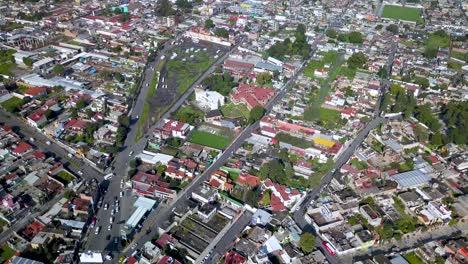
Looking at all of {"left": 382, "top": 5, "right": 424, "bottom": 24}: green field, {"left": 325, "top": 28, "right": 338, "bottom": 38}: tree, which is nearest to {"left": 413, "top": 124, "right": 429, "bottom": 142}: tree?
{"left": 325, "top": 28, "right": 338, "bottom": 38}: tree

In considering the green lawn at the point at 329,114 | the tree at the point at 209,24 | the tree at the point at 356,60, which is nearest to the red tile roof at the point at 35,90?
the tree at the point at 209,24

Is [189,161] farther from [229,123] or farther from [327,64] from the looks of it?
[327,64]

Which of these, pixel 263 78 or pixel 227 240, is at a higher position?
pixel 263 78

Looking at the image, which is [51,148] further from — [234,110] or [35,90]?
[234,110]

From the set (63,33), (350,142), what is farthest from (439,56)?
(63,33)

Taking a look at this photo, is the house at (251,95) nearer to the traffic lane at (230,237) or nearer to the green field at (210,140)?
the green field at (210,140)

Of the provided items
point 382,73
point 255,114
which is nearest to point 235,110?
point 255,114

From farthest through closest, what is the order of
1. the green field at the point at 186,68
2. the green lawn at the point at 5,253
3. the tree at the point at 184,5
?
the tree at the point at 184,5, the green field at the point at 186,68, the green lawn at the point at 5,253
